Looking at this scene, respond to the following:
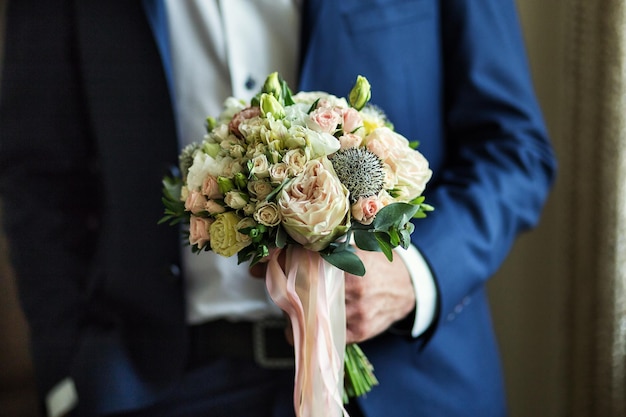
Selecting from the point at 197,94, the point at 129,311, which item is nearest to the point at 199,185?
the point at 197,94

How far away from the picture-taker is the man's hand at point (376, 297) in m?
0.86

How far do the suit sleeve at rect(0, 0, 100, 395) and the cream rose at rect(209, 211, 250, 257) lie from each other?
0.65 m

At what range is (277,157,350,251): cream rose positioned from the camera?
0.63m

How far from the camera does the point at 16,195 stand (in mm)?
1237

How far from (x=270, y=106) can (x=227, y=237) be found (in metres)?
0.16

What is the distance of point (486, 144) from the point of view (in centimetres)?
108

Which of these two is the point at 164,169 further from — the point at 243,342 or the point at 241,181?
the point at 241,181

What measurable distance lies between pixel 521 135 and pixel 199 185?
0.63 metres

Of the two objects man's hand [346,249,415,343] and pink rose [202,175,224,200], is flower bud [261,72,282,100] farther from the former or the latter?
man's hand [346,249,415,343]

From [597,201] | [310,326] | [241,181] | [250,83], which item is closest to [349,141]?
[241,181]

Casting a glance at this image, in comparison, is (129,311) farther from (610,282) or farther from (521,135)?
(610,282)

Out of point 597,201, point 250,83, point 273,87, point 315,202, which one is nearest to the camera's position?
point 315,202

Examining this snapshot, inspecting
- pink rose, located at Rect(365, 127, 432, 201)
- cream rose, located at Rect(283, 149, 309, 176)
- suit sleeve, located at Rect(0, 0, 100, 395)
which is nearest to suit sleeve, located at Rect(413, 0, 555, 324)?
pink rose, located at Rect(365, 127, 432, 201)

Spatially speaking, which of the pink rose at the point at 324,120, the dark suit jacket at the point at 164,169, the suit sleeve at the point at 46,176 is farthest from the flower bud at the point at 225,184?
the suit sleeve at the point at 46,176
